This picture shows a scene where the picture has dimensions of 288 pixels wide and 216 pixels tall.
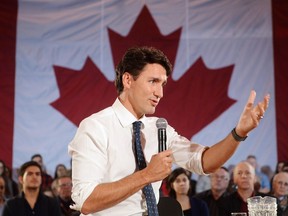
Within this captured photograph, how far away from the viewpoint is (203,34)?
27.6 ft

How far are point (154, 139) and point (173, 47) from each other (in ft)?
20.4

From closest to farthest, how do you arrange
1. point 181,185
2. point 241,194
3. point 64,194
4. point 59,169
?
1. point 241,194
2. point 181,185
3. point 64,194
4. point 59,169

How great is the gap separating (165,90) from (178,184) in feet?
11.1

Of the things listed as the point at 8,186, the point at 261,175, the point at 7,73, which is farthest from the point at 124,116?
the point at 7,73

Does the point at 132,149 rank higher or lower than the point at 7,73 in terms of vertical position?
lower

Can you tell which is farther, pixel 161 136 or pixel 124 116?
pixel 124 116

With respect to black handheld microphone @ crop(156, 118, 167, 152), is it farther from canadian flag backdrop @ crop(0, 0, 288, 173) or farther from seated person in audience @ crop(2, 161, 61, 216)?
canadian flag backdrop @ crop(0, 0, 288, 173)

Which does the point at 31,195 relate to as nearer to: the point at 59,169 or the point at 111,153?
the point at 59,169

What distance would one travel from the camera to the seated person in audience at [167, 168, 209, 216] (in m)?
4.83

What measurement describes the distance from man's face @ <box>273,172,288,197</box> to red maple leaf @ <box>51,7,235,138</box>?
2.90 metres

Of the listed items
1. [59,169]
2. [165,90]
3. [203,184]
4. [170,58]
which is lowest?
[203,184]

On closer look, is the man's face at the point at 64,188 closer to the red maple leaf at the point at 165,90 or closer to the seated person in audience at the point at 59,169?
the seated person in audience at the point at 59,169

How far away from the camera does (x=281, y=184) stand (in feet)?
17.6

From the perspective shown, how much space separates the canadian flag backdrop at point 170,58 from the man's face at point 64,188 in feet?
7.90
